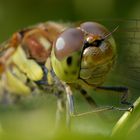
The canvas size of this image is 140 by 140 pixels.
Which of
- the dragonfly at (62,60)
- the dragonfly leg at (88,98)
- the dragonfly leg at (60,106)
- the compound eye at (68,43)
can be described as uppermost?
the compound eye at (68,43)

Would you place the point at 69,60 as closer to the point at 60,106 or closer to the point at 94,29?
the point at 94,29

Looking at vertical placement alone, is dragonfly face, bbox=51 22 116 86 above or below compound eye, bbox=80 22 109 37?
below

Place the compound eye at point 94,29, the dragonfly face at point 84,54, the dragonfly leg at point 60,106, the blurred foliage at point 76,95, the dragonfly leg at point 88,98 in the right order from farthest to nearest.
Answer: the dragonfly leg at point 60,106 → the dragonfly leg at point 88,98 → the compound eye at point 94,29 → the dragonfly face at point 84,54 → the blurred foliage at point 76,95

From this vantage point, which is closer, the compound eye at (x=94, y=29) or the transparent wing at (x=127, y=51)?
the compound eye at (x=94, y=29)

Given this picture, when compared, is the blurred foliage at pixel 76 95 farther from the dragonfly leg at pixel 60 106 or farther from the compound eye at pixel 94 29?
the compound eye at pixel 94 29

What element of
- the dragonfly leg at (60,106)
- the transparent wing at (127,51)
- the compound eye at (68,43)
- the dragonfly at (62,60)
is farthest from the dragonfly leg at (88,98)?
the compound eye at (68,43)

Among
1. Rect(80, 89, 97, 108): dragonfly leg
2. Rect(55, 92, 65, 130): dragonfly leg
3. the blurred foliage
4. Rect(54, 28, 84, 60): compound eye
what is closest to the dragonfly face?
Rect(54, 28, 84, 60): compound eye

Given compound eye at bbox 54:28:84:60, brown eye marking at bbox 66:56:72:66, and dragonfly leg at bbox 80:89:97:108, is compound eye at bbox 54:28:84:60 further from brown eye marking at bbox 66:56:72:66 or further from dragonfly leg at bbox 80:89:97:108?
dragonfly leg at bbox 80:89:97:108
